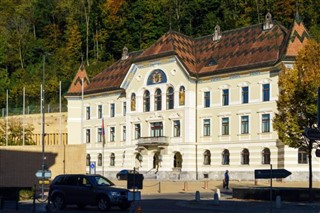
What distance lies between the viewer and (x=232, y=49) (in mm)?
85875

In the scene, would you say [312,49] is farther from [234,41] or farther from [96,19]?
Result: [96,19]

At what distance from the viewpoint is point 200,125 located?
285 feet

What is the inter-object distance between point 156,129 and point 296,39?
20479 mm

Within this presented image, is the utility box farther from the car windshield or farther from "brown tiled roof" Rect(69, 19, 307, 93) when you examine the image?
"brown tiled roof" Rect(69, 19, 307, 93)

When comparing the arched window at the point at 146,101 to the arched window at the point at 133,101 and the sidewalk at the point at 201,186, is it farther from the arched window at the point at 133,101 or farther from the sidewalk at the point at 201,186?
the sidewalk at the point at 201,186

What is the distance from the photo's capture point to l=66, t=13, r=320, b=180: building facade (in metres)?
79.7

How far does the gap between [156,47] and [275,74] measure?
681 inches

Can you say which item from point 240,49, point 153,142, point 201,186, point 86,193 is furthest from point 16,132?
point 86,193

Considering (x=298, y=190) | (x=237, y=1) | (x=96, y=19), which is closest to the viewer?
(x=298, y=190)

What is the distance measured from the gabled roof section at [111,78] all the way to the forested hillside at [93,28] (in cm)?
1440

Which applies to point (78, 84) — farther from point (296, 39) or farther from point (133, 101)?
point (296, 39)

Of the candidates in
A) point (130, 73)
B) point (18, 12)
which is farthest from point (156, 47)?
point (18, 12)

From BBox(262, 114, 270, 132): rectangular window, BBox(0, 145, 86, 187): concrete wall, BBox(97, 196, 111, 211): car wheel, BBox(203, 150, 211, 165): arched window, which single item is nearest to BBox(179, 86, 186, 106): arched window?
BBox(203, 150, 211, 165): arched window

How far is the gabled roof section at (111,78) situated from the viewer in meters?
97.9
